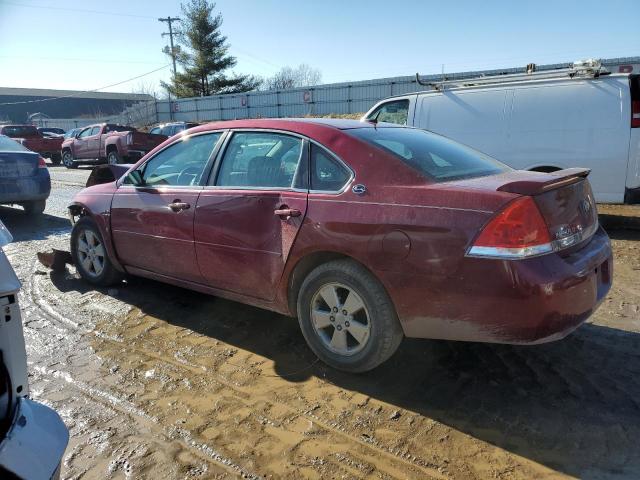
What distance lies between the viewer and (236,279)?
3.71 meters

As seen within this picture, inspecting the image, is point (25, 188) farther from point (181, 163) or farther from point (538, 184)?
point (538, 184)

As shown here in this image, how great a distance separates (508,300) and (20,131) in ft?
85.8

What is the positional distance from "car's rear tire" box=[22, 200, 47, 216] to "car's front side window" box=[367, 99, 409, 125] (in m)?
6.25

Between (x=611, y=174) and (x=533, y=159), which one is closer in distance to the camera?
(x=611, y=174)

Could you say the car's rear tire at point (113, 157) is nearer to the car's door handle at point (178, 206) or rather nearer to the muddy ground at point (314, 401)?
the muddy ground at point (314, 401)

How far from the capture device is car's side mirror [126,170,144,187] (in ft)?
14.9

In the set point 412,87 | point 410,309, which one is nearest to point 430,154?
point 410,309

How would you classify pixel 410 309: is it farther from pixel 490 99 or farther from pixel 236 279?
pixel 490 99

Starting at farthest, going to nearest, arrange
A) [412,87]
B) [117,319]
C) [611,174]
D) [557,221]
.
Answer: [412,87]
[611,174]
[117,319]
[557,221]

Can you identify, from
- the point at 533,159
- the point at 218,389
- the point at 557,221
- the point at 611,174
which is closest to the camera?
the point at 557,221

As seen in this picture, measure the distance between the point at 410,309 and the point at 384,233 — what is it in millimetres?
465

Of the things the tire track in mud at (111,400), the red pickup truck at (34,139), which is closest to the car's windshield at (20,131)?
the red pickup truck at (34,139)

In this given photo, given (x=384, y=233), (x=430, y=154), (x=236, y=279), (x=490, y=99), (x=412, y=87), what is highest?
(x=412, y=87)

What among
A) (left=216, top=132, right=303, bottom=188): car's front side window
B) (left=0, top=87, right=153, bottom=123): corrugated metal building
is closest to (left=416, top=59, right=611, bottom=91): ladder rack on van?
(left=216, top=132, right=303, bottom=188): car's front side window
